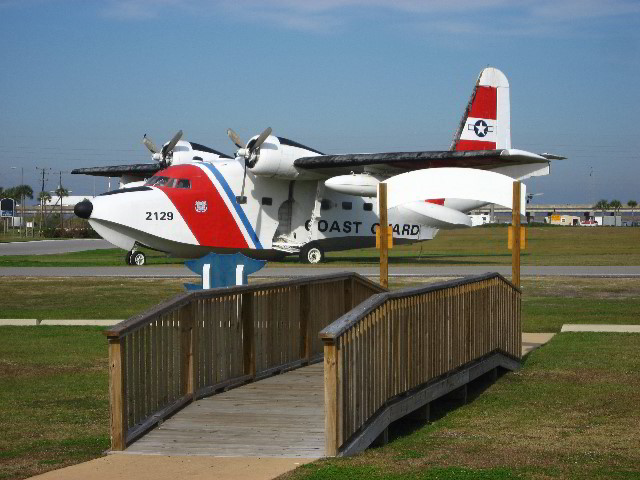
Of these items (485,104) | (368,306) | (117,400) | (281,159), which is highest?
(485,104)

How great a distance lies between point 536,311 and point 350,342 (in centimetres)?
1402

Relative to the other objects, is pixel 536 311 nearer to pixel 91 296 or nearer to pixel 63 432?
pixel 91 296

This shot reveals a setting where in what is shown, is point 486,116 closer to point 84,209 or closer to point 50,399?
point 84,209

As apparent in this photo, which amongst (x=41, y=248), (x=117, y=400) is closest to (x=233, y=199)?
(x=41, y=248)

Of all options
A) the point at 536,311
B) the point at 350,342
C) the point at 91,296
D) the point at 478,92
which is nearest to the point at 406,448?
the point at 350,342

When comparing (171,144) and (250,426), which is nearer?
(250,426)

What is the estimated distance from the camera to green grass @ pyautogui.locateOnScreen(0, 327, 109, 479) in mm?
8695

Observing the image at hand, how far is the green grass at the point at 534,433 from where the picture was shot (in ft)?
25.9

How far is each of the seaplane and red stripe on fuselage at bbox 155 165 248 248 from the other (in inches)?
1.4

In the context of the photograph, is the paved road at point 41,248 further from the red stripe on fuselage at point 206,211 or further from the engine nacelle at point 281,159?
the engine nacelle at point 281,159

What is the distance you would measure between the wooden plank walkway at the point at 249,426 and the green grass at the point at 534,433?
1.99 ft

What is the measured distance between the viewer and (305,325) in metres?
13.2

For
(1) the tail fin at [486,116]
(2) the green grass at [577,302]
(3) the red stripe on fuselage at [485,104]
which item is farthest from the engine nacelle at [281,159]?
(2) the green grass at [577,302]

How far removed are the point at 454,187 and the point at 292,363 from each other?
3067 millimetres
